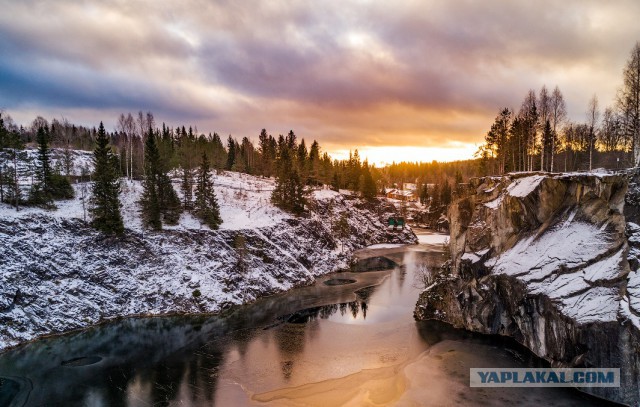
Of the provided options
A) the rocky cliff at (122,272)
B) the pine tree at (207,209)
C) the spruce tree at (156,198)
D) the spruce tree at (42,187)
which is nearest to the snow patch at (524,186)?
the rocky cliff at (122,272)

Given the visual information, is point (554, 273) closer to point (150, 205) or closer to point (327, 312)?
point (327, 312)

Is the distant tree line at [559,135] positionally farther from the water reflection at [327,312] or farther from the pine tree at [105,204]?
the pine tree at [105,204]

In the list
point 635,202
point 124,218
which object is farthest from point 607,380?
point 124,218

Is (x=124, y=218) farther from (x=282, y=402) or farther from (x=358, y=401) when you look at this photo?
(x=358, y=401)

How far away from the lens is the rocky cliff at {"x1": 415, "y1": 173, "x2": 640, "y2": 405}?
23.8m

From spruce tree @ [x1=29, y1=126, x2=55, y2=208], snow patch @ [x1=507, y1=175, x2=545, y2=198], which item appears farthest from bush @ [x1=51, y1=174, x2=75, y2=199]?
snow patch @ [x1=507, y1=175, x2=545, y2=198]

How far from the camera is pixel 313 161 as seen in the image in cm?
11788

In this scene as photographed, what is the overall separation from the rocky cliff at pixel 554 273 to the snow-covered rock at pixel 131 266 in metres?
26.4

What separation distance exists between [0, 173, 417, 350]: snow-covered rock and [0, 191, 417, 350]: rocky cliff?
10cm

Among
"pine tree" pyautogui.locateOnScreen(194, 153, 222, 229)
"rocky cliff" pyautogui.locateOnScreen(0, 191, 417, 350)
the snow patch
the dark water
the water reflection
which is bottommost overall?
the water reflection

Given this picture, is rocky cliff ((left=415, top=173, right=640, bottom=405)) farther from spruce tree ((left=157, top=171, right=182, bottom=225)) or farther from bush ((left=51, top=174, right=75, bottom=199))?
bush ((left=51, top=174, right=75, bottom=199))

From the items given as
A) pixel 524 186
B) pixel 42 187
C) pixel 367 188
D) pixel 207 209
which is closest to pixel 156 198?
pixel 207 209

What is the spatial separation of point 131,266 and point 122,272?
1.47 meters

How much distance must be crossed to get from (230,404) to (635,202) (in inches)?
1248
